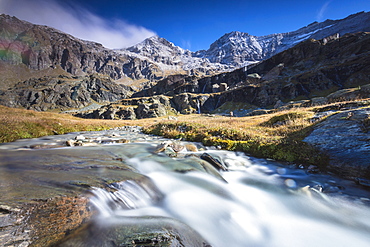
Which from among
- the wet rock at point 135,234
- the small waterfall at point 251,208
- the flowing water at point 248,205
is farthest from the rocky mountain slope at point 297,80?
the wet rock at point 135,234

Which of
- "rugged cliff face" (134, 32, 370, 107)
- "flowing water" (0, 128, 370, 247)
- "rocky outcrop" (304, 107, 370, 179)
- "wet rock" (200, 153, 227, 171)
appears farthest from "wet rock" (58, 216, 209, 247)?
"rugged cliff face" (134, 32, 370, 107)

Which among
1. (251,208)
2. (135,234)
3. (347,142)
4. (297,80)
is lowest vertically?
(251,208)

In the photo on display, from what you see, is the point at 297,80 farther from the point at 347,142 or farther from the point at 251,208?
the point at 251,208

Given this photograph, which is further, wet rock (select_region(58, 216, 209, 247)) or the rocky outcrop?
the rocky outcrop

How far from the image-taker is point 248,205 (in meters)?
5.07

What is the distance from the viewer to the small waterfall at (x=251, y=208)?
3.80 meters

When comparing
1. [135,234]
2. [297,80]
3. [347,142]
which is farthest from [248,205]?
[297,80]

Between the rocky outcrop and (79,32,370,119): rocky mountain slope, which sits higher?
(79,32,370,119): rocky mountain slope

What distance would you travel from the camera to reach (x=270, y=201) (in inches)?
209

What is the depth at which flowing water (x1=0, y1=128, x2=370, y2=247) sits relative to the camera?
380 centimetres

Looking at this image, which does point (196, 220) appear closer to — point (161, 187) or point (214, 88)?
point (161, 187)

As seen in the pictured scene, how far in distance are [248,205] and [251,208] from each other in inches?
5.2

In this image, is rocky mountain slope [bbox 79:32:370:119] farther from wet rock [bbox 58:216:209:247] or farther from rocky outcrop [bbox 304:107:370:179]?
wet rock [bbox 58:216:209:247]

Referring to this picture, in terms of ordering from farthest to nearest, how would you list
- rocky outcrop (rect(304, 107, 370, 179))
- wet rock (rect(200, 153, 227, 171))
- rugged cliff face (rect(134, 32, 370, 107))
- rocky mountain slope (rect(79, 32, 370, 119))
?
rocky mountain slope (rect(79, 32, 370, 119)) < rugged cliff face (rect(134, 32, 370, 107)) < wet rock (rect(200, 153, 227, 171)) < rocky outcrop (rect(304, 107, 370, 179))
